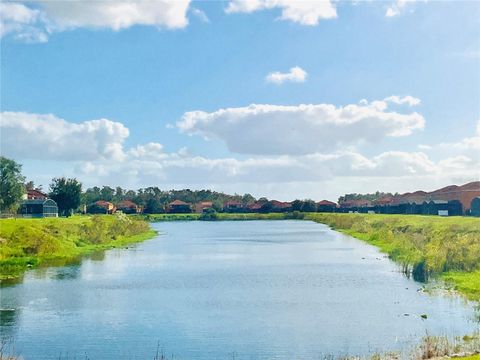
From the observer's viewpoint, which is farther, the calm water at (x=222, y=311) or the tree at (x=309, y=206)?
the tree at (x=309, y=206)

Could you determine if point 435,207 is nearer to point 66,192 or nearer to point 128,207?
point 66,192

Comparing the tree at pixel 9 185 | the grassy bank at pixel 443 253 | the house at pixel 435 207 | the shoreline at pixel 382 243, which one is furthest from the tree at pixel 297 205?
the grassy bank at pixel 443 253

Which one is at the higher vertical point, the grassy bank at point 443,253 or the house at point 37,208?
the house at point 37,208

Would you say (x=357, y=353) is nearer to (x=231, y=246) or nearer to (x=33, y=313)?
(x=33, y=313)

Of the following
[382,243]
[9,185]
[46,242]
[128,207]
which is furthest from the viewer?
[128,207]

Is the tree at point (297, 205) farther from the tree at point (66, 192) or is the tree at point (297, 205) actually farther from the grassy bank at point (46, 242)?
the grassy bank at point (46, 242)

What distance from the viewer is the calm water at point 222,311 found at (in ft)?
80.2

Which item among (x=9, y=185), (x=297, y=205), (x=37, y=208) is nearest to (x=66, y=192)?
(x=37, y=208)

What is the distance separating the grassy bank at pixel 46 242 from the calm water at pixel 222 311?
160 inches

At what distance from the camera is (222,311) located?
31.6m

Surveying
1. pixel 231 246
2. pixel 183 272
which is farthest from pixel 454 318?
pixel 231 246

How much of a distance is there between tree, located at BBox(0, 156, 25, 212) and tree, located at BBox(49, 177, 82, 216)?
27388 mm

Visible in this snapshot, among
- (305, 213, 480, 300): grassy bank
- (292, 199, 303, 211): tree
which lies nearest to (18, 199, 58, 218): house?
(305, 213, 480, 300): grassy bank

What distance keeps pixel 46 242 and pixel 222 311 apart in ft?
110
